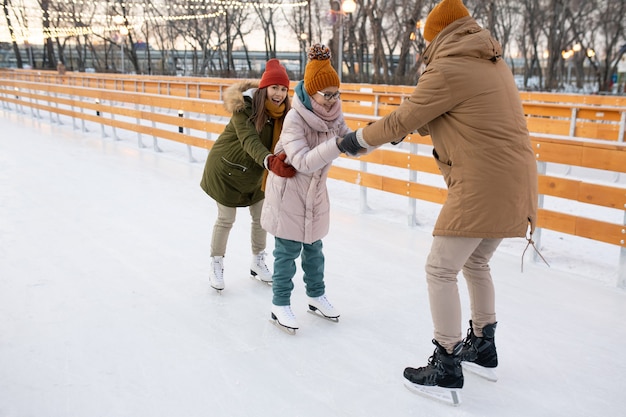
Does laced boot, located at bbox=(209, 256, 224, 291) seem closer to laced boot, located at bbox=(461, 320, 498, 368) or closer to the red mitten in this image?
the red mitten

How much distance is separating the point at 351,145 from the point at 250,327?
4.07ft

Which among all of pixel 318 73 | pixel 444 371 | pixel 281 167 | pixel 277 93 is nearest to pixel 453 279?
pixel 444 371

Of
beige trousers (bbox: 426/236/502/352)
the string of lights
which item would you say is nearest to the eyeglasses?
beige trousers (bbox: 426/236/502/352)

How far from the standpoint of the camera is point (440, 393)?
2.51m

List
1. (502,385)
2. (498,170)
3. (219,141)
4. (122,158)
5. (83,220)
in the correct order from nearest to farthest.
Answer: (498,170) → (502,385) → (219,141) → (83,220) → (122,158)

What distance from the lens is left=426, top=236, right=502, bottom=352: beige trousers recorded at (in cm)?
238

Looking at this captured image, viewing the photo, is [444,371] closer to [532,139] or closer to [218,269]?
[218,269]

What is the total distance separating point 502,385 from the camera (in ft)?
8.70

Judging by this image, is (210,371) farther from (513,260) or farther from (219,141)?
(513,260)

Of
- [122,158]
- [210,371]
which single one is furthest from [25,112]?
[210,371]

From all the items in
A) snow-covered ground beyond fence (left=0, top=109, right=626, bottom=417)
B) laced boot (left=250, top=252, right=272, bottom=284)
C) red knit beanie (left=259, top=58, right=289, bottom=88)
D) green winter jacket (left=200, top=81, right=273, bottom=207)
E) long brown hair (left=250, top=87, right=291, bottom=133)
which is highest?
red knit beanie (left=259, top=58, right=289, bottom=88)

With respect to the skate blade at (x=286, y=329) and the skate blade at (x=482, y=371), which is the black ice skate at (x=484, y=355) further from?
the skate blade at (x=286, y=329)

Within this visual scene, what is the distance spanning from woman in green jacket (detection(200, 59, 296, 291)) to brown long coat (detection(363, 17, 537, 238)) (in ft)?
2.84

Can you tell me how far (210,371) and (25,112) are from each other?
16460 millimetres
